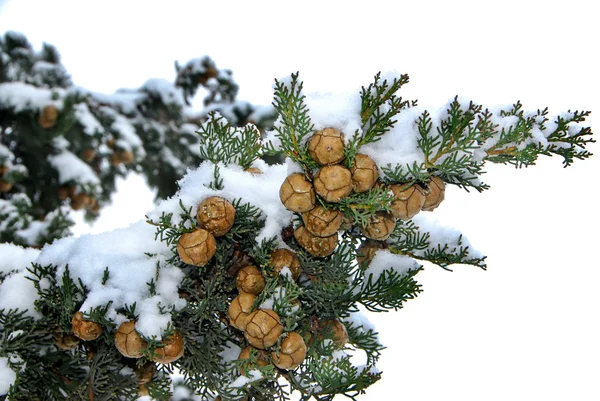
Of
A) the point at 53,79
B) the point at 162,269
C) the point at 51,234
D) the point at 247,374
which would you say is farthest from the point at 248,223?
the point at 53,79

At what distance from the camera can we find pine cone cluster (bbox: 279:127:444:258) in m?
1.29

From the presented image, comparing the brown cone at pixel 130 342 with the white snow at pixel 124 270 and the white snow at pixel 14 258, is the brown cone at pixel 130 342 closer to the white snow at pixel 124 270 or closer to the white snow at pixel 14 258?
the white snow at pixel 124 270

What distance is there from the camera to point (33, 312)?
1.64m

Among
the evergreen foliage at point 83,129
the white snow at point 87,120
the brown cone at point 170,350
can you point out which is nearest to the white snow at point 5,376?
the brown cone at point 170,350

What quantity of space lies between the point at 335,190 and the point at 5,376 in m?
1.11

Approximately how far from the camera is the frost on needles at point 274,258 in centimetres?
133

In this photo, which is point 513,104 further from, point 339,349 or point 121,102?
point 121,102

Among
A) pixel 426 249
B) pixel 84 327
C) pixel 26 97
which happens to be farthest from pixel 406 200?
pixel 26 97

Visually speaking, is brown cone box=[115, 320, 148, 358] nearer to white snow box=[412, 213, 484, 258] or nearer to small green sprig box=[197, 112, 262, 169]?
small green sprig box=[197, 112, 262, 169]

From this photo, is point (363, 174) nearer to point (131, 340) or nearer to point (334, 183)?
point (334, 183)

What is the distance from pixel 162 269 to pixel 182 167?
11.8 feet

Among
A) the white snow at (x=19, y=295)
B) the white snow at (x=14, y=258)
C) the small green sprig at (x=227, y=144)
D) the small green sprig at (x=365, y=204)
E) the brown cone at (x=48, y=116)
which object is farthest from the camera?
the brown cone at (x=48, y=116)

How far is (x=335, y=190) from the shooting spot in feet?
4.21

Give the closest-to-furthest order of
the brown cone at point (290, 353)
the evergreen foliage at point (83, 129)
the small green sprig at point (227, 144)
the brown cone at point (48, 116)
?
the brown cone at point (290, 353) < the small green sprig at point (227, 144) < the brown cone at point (48, 116) < the evergreen foliage at point (83, 129)
